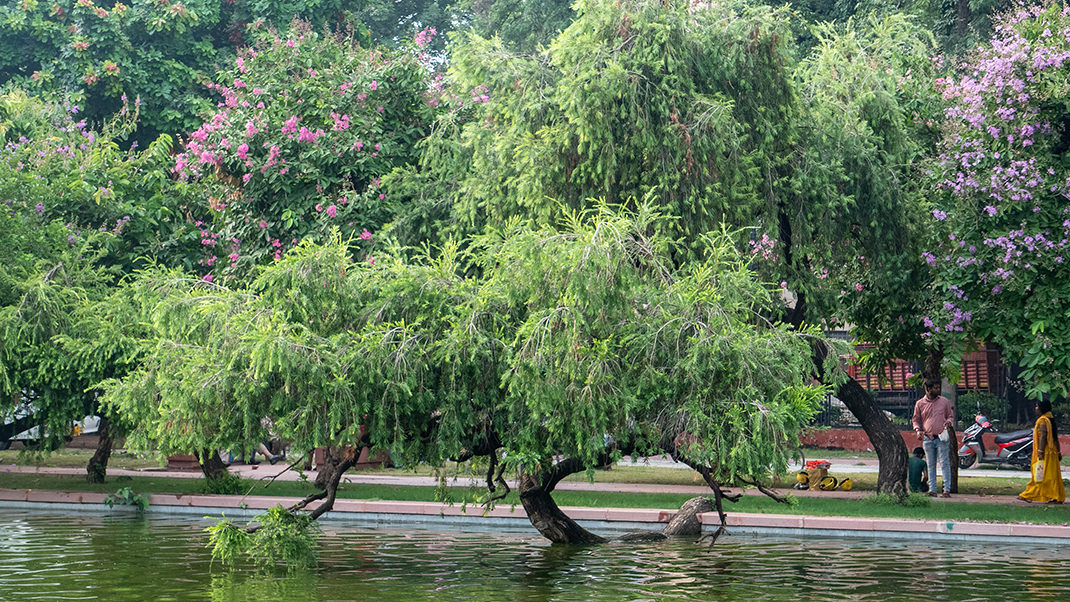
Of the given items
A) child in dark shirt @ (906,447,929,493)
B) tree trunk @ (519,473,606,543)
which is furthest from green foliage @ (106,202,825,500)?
child in dark shirt @ (906,447,929,493)

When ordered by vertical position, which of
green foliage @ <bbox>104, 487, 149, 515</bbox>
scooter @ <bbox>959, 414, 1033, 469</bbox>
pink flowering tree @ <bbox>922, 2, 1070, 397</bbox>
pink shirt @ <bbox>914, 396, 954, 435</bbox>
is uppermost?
pink flowering tree @ <bbox>922, 2, 1070, 397</bbox>

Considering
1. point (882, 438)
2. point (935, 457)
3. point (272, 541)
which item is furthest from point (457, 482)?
point (272, 541)

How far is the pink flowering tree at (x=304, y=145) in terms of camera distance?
23.5m

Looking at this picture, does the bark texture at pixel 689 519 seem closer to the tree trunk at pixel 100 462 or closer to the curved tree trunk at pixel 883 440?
the curved tree trunk at pixel 883 440

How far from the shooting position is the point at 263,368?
13.2m

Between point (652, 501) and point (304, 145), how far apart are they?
9281mm

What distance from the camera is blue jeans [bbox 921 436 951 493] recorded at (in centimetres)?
2188

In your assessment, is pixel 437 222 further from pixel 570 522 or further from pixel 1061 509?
pixel 1061 509

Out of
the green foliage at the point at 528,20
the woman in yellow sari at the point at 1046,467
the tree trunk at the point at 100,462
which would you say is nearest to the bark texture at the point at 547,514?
the woman in yellow sari at the point at 1046,467

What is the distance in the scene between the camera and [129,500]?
2128 centimetres

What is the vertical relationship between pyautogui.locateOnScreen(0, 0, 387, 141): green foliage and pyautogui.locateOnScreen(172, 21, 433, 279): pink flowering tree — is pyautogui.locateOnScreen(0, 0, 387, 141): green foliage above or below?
above

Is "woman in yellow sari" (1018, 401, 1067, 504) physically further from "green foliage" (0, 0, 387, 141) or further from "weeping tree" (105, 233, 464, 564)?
"green foliage" (0, 0, 387, 141)

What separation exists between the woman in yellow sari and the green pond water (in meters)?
4.48

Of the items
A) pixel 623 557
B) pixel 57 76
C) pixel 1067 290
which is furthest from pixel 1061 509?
pixel 57 76
